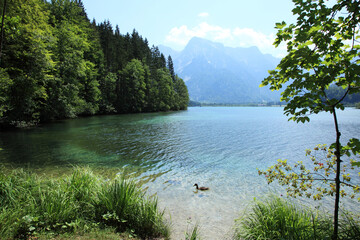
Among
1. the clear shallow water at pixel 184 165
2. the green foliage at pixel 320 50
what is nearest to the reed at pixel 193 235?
the clear shallow water at pixel 184 165

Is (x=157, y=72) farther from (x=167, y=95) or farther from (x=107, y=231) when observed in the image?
(x=107, y=231)

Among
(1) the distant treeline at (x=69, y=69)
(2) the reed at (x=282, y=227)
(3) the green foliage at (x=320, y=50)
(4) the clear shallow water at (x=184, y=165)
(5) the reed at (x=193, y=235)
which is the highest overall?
(1) the distant treeline at (x=69, y=69)

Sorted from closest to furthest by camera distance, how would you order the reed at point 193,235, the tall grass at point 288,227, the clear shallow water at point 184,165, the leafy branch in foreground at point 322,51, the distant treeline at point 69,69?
the leafy branch in foreground at point 322,51, the tall grass at point 288,227, the reed at point 193,235, the clear shallow water at point 184,165, the distant treeline at point 69,69

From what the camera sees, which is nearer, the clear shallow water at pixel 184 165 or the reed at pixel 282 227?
the reed at pixel 282 227

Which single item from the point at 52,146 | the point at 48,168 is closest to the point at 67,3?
the point at 52,146

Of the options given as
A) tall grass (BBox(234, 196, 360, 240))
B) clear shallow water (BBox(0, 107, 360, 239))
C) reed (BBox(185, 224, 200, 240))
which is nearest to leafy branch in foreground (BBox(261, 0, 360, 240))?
tall grass (BBox(234, 196, 360, 240))

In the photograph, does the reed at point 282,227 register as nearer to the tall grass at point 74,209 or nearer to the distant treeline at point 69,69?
the tall grass at point 74,209

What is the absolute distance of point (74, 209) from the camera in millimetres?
4910

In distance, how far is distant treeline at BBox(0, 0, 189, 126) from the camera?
70.7 feet

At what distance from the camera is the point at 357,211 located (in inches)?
282

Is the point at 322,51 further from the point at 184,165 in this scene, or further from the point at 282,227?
the point at 184,165

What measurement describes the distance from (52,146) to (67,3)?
1514 inches

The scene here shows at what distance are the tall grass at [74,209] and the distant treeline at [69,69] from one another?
4.09 metres

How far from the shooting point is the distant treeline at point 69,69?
21.6 m
